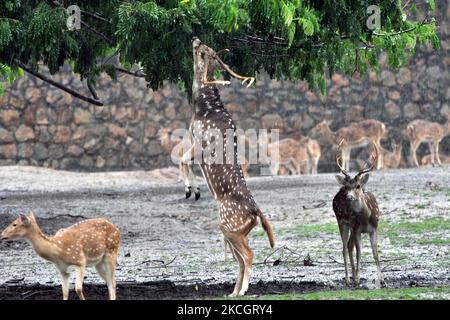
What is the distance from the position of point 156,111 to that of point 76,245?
53.6 ft

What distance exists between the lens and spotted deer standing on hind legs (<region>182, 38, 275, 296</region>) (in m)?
9.91

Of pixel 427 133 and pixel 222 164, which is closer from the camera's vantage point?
pixel 222 164

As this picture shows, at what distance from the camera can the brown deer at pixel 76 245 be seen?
928 cm

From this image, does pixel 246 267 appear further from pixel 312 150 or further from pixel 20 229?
pixel 312 150

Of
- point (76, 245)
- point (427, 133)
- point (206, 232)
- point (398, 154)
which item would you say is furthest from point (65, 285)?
point (398, 154)

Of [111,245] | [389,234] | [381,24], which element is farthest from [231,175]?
[389,234]

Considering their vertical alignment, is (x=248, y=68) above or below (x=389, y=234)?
above

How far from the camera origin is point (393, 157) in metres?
25.3

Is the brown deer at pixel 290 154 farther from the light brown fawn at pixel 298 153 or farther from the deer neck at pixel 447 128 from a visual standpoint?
the deer neck at pixel 447 128

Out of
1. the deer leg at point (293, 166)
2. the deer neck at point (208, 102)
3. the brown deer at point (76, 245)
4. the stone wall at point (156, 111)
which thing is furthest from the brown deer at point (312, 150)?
the brown deer at point (76, 245)

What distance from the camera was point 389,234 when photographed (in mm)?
14719

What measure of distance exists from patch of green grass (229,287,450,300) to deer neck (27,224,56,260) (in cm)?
155

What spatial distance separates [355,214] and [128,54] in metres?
2.98

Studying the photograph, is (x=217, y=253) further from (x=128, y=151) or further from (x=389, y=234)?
(x=128, y=151)
